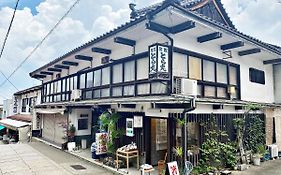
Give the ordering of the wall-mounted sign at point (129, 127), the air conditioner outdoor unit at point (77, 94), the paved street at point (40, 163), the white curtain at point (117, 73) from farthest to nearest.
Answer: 1. the air conditioner outdoor unit at point (77, 94)
2. the white curtain at point (117, 73)
3. the wall-mounted sign at point (129, 127)
4. the paved street at point (40, 163)

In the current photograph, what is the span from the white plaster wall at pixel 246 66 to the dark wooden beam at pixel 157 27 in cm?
64

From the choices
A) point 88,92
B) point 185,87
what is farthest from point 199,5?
point 88,92

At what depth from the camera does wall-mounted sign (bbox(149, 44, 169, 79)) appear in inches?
342

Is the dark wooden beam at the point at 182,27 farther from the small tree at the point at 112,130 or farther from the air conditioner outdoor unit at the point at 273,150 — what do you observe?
the air conditioner outdoor unit at the point at 273,150

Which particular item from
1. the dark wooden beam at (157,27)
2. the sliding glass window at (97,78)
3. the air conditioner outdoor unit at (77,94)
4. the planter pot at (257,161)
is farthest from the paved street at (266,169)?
the air conditioner outdoor unit at (77,94)

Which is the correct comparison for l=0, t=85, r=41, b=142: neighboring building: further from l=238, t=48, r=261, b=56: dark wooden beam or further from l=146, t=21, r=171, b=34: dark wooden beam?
l=238, t=48, r=261, b=56: dark wooden beam

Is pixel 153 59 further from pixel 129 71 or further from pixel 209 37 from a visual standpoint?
pixel 209 37

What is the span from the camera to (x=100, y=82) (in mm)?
13578

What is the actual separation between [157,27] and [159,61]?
1.28 metres

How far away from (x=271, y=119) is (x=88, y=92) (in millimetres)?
11311

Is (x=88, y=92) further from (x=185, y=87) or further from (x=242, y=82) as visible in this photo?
(x=242, y=82)

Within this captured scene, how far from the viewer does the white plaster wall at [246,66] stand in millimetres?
10102

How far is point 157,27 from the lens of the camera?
8664 millimetres

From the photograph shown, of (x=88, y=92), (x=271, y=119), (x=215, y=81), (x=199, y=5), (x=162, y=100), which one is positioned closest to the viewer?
(x=162, y=100)
